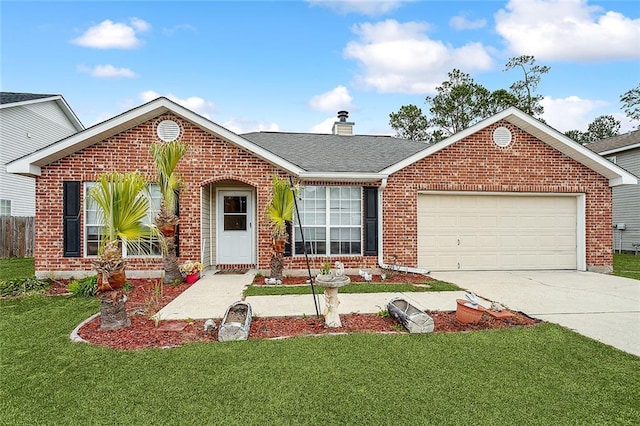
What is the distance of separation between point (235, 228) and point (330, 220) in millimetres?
2897

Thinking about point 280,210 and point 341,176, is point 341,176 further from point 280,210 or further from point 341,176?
point 280,210

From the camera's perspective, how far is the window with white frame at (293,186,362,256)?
9.70 meters

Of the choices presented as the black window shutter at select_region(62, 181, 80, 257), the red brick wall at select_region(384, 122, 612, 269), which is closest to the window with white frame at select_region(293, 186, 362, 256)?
the red brick wall at select_region(384, 122, 612, 269)

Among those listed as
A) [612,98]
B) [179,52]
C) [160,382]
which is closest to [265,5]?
[179,52]

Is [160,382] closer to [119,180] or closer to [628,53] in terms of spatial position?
[119,180]

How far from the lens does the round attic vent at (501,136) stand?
33.5 ft

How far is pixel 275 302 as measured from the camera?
6570mm

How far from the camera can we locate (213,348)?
4289 millimetres

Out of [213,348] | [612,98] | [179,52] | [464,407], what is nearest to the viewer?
[464,407]

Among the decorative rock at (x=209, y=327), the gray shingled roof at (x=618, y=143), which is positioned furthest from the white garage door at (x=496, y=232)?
the gray shingled roof at (x=618, y=143)

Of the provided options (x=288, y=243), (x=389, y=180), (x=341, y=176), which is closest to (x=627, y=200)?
(x=389, y=180)

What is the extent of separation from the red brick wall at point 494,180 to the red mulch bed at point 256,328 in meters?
4.17

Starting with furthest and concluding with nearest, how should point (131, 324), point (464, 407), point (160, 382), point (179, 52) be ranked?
point (179, 52)
point (131, 324)
point (160, 382)
point (464, 407)

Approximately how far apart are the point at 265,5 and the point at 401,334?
31.4 ft
